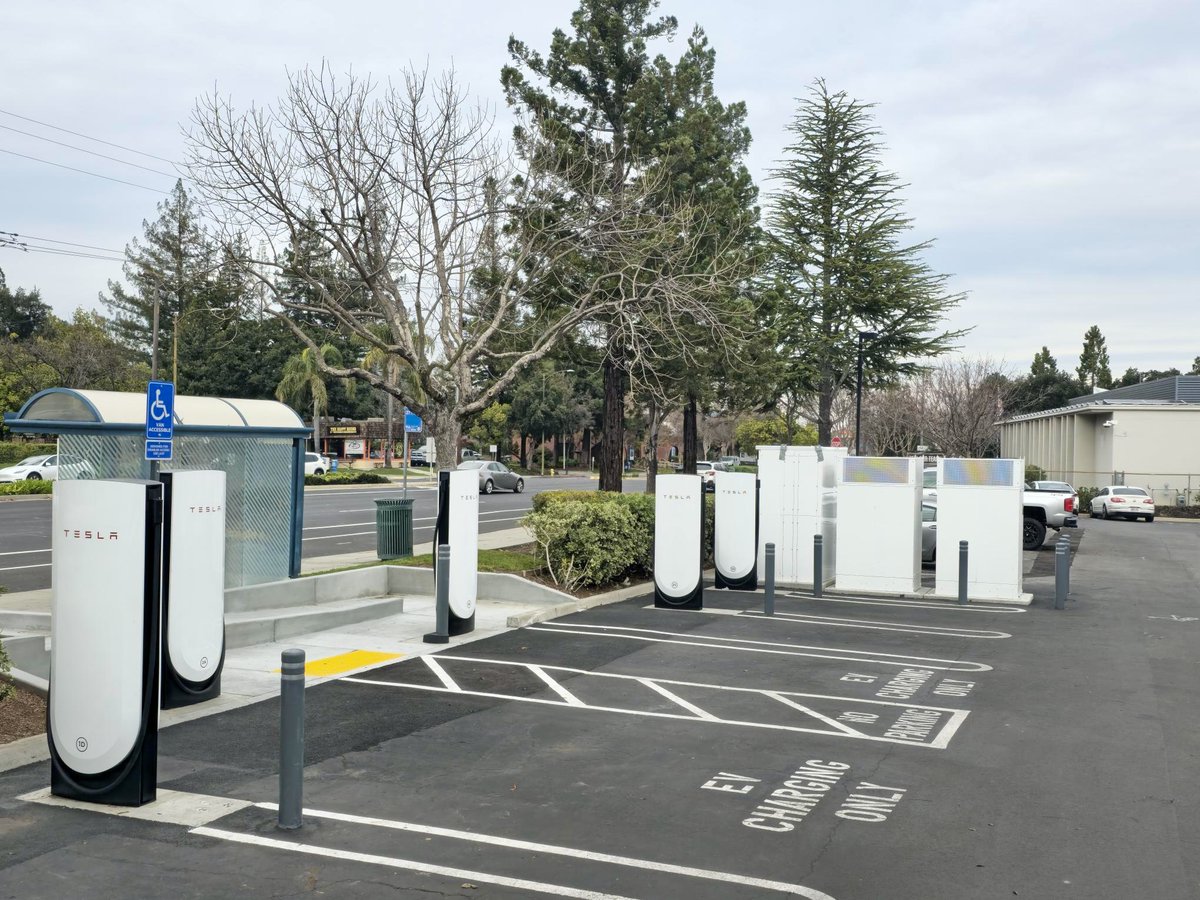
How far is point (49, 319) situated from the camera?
8019cm

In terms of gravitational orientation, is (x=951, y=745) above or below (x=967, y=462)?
below

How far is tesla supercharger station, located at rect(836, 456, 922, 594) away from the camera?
56.9ft

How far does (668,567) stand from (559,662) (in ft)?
13.4

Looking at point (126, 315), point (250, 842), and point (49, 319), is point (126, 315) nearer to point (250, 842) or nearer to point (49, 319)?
point (49, 319)

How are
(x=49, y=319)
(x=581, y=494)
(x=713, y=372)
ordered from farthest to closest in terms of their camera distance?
(x=49, y=319), (x=713, y=372), (x=581, y=494)

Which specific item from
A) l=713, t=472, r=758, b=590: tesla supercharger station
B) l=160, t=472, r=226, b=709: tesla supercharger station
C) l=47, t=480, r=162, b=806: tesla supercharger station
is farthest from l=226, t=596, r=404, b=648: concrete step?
l=713, t=472, r=758, b=590: tesla supercharger station

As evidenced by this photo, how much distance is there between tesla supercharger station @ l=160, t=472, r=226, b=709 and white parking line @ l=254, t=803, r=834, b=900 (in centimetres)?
270

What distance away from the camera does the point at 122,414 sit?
41.0 ft

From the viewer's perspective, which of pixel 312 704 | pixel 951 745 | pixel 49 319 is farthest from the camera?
pixel 49 319

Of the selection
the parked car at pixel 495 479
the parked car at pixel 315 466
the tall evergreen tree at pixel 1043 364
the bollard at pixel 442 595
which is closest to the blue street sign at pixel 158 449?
the bollard at pixel 442 595

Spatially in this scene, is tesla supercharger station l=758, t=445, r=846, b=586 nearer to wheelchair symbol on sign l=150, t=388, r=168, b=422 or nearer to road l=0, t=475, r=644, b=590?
road l=0, t=475, r=644, b=590

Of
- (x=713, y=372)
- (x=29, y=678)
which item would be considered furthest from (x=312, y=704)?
(x=713, y=372)

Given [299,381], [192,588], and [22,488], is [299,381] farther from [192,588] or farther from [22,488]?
[192,588]

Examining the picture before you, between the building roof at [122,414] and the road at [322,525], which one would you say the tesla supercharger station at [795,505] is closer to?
the building roof at [122,414]
